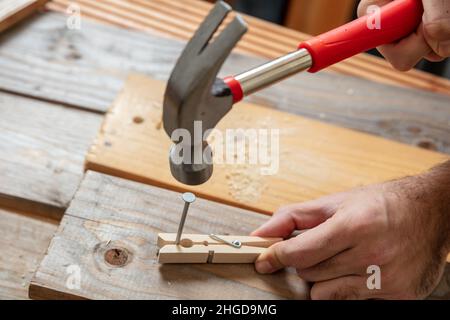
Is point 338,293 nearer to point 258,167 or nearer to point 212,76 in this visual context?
point 258,167

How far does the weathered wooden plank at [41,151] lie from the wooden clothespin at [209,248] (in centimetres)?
30

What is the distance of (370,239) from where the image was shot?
1.01 meters

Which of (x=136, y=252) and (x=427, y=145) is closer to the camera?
(x=136, y=252)

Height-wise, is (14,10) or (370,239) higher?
(14,10)

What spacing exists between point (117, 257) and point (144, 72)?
0.72 m

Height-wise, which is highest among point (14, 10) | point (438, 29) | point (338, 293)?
point (14, 10)

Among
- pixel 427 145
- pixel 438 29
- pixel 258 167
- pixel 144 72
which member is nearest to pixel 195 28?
pixel 144 72

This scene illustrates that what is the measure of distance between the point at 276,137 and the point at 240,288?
47 cm

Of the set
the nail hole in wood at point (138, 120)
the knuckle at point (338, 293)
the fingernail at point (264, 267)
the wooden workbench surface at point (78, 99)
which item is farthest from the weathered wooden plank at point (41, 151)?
the knuckle at point (338, 293)

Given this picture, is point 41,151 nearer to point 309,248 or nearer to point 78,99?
point 78,99

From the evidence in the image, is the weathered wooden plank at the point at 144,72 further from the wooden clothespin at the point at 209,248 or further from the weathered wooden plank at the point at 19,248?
the wooden clothespin at the point at 209,248

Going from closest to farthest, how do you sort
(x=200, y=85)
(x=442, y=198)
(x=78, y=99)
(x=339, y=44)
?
(x=200, y=85) < (x=339, y=44) < (x=442, y=198) < (x=78, y=99)

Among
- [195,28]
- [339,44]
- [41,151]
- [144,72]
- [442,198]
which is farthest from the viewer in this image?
[195,28]
